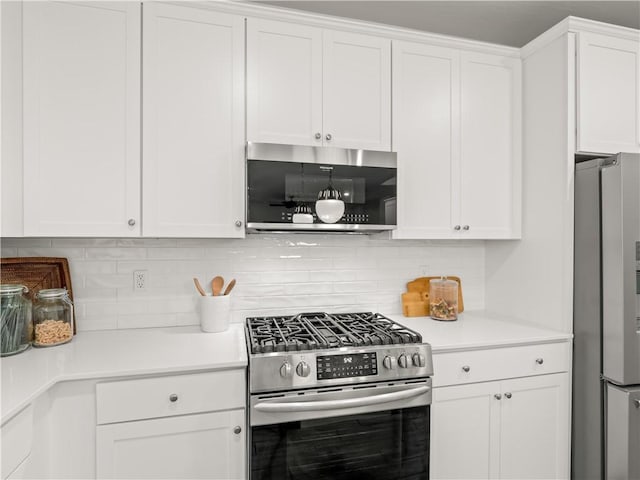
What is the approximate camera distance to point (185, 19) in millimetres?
1803

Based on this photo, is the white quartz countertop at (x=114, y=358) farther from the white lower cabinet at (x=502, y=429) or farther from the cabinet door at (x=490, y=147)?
the cabinet door at (x=490, y=147)

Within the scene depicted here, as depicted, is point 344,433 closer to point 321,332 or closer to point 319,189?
point 321,332

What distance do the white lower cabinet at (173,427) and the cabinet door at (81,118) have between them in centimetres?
71

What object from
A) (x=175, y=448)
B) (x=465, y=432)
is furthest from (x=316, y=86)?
(x=465, y=432)

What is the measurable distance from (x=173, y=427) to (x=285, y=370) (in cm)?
47

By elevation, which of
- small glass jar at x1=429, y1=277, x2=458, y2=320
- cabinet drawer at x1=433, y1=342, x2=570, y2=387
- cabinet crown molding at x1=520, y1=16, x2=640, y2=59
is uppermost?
cabinet crown molding at x1=520, y1=16, x2=640, y2=59

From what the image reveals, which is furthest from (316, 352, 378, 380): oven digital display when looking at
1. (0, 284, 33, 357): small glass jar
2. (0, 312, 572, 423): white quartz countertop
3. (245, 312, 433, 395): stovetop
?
(0, 284, 33, 357): small glass jar

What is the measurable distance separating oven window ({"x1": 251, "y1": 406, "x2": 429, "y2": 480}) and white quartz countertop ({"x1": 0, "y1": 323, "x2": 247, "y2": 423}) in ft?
1.14

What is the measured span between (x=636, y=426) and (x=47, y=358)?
8.48 ft

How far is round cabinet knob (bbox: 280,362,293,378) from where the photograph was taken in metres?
1.53

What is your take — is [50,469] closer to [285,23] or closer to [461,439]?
[461,439]

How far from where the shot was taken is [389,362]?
165 centimetres

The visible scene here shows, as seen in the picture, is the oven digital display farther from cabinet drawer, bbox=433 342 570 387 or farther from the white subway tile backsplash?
the white subway tile backsplash

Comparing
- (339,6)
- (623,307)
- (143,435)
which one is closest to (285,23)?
(339,6)
